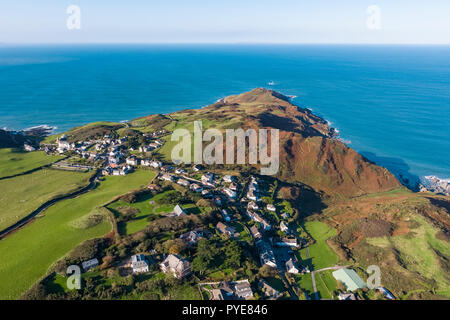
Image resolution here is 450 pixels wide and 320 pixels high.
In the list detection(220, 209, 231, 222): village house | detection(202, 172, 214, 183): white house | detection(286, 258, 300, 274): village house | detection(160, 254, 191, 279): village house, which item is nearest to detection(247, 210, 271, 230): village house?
detection(220, 209, 231, 222): village house

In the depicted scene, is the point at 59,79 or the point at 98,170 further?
the point at 59,79

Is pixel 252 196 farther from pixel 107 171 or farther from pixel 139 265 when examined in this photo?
pixel 107 171

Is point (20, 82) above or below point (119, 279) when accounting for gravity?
above

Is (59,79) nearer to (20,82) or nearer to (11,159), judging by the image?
(20,82)

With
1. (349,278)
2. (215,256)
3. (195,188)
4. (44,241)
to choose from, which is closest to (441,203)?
(349,278)

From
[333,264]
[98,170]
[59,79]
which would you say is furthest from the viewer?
[59,79]

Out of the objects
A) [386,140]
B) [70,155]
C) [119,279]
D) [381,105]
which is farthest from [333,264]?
[381,105]

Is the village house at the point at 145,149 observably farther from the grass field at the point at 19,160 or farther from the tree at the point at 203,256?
the tree at the point at 203,256
